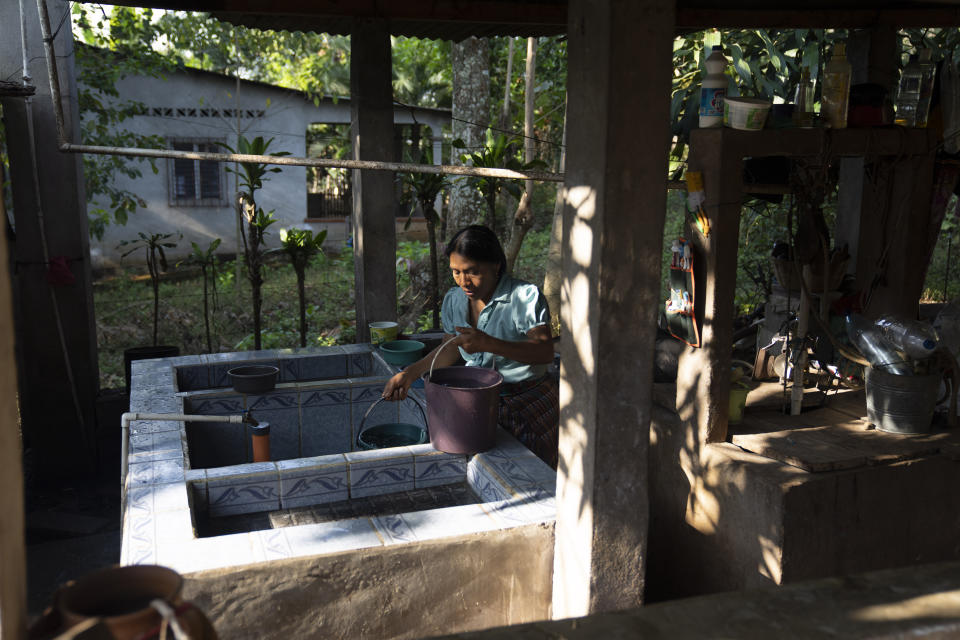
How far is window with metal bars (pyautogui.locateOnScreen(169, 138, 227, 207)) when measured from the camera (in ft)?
42.4

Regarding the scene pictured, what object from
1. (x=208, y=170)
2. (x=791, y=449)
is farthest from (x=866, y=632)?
(x=208, y=170)

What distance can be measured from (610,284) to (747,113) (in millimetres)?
1044

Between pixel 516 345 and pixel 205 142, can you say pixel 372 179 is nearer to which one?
pixel 516 345

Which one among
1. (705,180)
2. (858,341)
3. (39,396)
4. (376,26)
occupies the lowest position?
(39,396)

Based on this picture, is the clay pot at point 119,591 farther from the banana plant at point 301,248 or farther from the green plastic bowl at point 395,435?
the banana plant at point 301,248

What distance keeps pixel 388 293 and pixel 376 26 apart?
1.91 meters

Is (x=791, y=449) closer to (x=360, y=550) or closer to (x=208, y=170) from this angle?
(x=360, y=550)

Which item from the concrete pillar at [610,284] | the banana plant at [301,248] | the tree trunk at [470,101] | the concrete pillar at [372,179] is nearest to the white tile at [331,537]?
the concrete pillar at [610,284]

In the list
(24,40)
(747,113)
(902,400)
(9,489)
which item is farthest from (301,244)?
(9,489)

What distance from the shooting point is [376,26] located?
204 inches

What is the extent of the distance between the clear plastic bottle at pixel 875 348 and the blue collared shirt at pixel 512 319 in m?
1.45

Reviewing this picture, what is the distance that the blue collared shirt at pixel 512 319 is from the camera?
3.98m

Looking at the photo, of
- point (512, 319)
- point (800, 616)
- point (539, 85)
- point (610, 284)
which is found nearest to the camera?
point (800, 616)

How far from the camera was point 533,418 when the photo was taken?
391cm
